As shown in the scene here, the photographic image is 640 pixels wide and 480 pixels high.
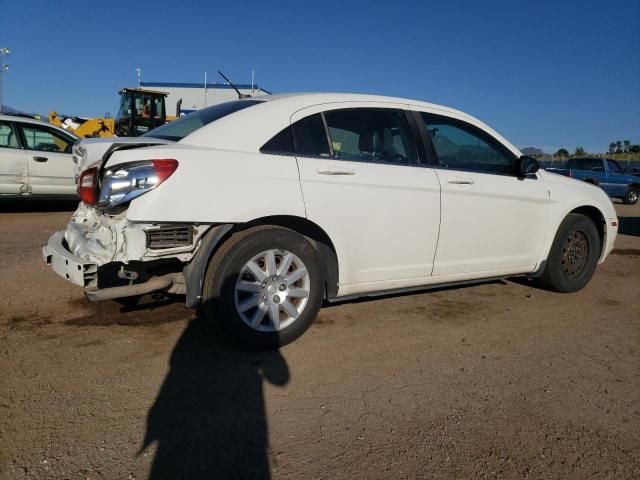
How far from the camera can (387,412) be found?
8.43ft

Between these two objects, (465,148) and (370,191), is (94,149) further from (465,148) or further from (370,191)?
(465,148)

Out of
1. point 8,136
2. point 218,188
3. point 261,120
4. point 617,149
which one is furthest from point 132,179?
point 617,149

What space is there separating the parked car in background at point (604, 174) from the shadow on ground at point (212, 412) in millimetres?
17675

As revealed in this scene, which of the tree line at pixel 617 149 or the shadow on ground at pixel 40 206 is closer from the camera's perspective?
the shadow on ground at pixel 40 206

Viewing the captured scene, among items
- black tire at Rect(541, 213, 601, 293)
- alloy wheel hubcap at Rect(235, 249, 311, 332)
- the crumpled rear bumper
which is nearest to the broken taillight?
the crumpled rear bumper

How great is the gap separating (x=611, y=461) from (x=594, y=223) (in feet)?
11.2

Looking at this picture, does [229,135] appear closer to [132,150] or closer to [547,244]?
[132,150]

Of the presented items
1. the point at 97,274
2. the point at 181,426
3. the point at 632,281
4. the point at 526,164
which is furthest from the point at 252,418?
the point at 632,281

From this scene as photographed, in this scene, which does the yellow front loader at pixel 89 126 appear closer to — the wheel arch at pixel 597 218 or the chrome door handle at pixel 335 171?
the chrome door handle at pixel 335 171

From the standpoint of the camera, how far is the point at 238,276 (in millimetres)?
3092

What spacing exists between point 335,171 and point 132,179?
131 centimetres

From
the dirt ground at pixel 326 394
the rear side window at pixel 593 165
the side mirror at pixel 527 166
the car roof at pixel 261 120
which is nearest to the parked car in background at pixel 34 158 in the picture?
the dirt ground at pixel 326 394

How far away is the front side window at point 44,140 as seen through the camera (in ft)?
27.7

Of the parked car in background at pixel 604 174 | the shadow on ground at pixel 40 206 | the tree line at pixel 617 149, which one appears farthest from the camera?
the tree line at pixel 617 149
